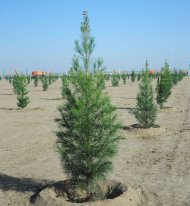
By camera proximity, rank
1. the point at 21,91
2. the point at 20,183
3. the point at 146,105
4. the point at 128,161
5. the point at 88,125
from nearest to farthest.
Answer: the point at 88,125 → the point at 20,183 → the point at 128,161 → the point at 146,105 → the point at 21,91

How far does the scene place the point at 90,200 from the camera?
8.24 m

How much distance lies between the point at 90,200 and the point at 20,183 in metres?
2.40

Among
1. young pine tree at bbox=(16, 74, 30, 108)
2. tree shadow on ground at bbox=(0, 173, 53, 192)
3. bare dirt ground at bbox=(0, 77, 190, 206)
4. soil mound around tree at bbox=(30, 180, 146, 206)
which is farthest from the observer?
young pine tree at bbox=(16, 74, 30, 108)

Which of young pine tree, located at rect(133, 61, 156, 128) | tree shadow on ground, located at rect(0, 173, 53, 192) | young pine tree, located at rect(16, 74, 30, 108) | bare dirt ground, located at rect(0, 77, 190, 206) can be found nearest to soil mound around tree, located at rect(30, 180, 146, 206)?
bare dirt ground, located at rect(0, 77, 190, 206)

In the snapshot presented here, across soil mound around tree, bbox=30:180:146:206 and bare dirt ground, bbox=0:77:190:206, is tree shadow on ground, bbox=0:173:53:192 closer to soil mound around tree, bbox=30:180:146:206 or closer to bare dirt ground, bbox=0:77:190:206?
bare dirt ground, bbox=0:77:190:206

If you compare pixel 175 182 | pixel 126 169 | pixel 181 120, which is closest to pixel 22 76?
pixel 181 120

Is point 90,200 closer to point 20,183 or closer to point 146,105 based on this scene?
point 20,183

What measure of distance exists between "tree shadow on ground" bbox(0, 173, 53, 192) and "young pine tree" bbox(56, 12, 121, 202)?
159 cm

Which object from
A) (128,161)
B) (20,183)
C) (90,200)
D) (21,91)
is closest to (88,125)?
(90,200)

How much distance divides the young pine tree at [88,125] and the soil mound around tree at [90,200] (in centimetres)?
38

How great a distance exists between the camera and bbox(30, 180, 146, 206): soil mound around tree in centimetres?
765

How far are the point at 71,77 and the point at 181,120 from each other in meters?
13.6

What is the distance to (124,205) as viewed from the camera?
25.1ft

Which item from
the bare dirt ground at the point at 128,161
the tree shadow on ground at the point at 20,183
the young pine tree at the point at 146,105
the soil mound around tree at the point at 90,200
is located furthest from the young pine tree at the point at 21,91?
the soil mound around tree at the point at 90,200
